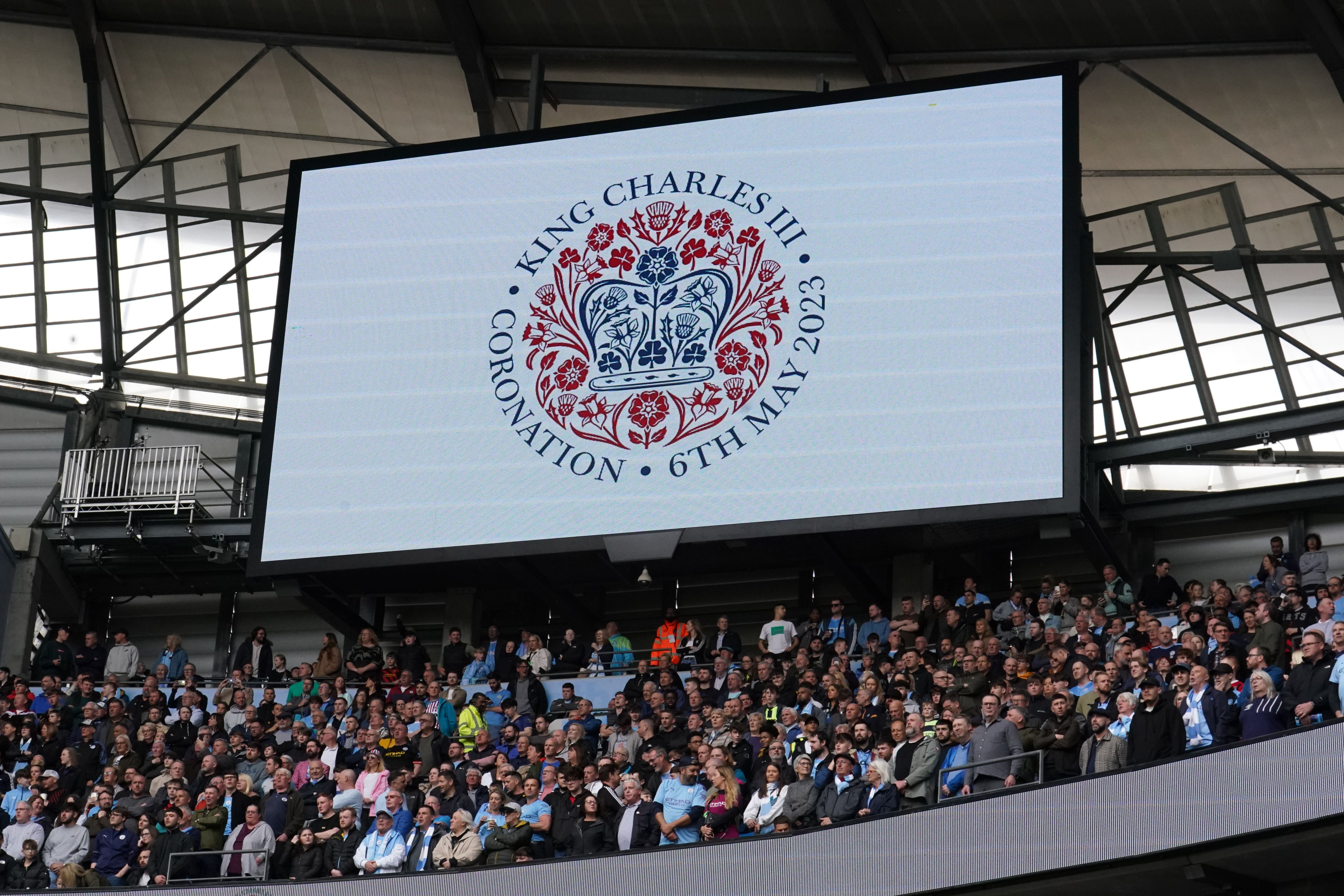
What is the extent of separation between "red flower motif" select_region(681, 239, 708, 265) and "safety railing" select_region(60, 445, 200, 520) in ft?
26.5

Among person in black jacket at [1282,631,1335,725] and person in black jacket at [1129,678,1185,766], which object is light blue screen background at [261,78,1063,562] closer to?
person in black jacket at [1129,678,1185,766]

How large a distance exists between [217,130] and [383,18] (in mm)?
3731

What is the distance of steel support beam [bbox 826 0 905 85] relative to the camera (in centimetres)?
2166

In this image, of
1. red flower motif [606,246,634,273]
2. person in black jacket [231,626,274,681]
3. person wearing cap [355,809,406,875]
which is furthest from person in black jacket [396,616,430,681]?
person wearing cap [355,809,406,875]

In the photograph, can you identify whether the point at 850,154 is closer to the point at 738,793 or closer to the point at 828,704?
the point at 828,704

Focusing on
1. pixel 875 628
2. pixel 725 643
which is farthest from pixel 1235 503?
pixel 725 643

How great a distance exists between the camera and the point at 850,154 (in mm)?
21156

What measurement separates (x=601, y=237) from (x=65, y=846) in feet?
29.1

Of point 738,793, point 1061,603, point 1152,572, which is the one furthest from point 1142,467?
point 738,793

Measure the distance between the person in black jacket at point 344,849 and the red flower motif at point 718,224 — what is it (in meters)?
8.04

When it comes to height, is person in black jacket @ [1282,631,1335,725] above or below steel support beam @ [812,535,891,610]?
below

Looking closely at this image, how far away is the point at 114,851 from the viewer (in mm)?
17406

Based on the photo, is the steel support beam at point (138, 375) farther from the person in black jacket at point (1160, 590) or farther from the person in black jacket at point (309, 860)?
the person in black jacket at point (1160, 590)

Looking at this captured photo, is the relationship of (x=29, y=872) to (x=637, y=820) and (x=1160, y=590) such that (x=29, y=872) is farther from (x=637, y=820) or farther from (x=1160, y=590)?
(x=1160, y=590)
